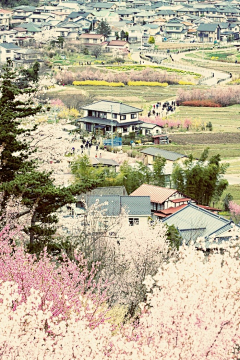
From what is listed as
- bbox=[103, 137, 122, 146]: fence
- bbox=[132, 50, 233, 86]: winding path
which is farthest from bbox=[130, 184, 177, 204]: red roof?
bbox=[132, 50, 233, 86]: winding path

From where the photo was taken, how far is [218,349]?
6.07m

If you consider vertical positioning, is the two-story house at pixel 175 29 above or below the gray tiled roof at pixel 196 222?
above

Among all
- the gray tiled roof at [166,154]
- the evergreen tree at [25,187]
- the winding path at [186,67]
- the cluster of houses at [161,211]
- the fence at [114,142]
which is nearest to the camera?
the evergreen tree at [25,187]

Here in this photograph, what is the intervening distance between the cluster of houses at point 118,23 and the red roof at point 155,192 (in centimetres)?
3163

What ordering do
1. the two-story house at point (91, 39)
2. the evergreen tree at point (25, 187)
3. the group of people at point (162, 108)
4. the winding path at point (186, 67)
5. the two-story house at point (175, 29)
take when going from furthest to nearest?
the two-story house at point (175, 29) → the two-story house at point (91, 39) → the winding path at point (186, 67) → the group of people at point (162, 108) → the evergreen tree at point (25, 187)

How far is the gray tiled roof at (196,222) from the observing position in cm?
1609

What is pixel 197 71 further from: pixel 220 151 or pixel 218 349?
pixel 218 349

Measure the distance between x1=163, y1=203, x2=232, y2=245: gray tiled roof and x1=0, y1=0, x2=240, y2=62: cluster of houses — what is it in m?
34.1

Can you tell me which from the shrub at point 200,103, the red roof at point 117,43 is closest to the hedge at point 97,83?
the shrub at point 200,103

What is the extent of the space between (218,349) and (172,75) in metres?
43.7

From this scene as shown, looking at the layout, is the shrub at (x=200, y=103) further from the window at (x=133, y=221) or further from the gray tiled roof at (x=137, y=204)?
the window at (x=133, y=221)

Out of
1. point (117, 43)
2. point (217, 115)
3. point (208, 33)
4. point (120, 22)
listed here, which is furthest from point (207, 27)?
point (217, 115)

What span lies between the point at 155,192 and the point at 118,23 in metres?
50.7

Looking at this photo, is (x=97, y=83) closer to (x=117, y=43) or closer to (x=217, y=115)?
(x=217, y=115)
